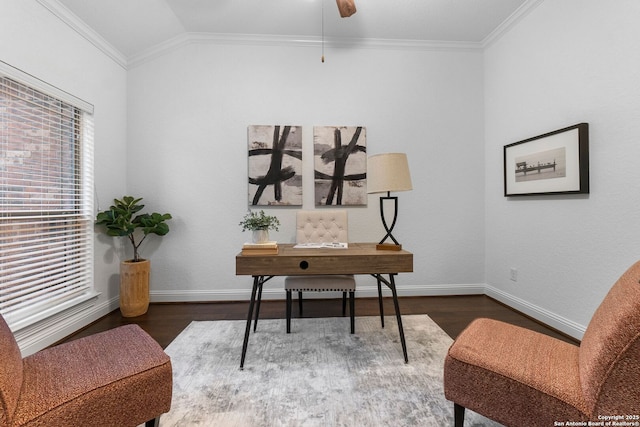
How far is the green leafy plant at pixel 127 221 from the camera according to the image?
2738mm

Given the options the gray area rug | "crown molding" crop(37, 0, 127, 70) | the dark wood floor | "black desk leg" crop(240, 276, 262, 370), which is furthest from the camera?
the dark wood floor

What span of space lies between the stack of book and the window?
1.61 metres

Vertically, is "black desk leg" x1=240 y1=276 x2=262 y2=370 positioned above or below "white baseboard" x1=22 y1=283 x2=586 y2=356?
above

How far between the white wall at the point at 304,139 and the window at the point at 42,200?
0.63m

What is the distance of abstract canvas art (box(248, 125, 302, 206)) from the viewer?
327cm

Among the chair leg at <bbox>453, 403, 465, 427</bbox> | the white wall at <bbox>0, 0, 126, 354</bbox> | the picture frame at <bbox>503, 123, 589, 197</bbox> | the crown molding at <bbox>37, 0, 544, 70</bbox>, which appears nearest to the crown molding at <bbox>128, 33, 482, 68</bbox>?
the crown molding at <bbox>37, 0, 544, 70</bbox>

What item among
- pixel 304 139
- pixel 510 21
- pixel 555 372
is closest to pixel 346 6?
pixel 304 139

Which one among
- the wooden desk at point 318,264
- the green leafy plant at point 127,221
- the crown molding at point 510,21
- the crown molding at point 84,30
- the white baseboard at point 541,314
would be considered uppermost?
the crown molding at point 510,21

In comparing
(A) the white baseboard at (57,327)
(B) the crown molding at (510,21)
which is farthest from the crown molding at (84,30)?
(B) the crown molding at (510,21)

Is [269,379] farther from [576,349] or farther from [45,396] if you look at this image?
[576,349]

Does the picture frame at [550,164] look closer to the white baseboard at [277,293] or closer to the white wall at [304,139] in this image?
the white wall at [304,139]

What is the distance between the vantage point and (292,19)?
9.82ft

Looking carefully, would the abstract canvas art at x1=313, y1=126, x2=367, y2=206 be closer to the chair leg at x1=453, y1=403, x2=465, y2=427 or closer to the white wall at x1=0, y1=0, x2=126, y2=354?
the white wall at x1=0, y1=0, x2=126, y2=354

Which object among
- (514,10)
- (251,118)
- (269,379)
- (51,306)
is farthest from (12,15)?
(514,10)
